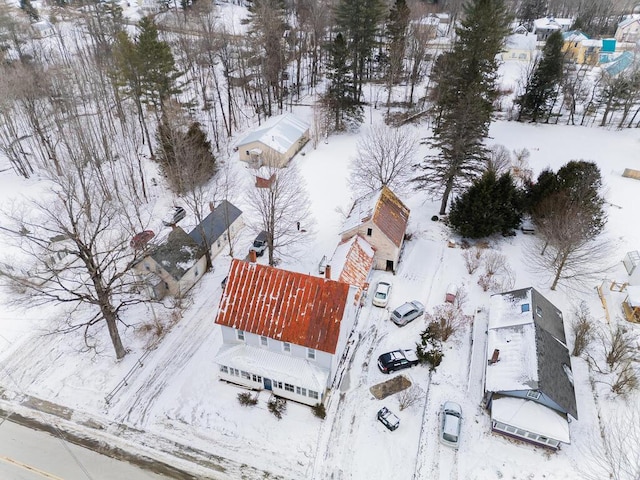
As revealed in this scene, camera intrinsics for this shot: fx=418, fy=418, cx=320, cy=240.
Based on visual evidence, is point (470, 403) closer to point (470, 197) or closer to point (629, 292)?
point (629, 292)

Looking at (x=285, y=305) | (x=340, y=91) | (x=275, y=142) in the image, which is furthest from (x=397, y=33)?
(x=285, y=305)

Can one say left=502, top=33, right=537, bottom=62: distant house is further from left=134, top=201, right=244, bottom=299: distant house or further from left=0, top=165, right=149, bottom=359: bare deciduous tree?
left=0, top=165, right=149, bottom=359: bare deciduous tree

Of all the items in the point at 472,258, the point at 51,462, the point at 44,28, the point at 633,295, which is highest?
the point at 44,28

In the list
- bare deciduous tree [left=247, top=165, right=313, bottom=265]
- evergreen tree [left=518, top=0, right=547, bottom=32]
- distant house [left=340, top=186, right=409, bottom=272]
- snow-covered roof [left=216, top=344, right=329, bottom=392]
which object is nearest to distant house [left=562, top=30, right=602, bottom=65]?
evergreen tree [left=518, top=0, right=547, bottom=32]

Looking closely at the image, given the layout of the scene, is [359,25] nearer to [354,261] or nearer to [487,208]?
[487,208]

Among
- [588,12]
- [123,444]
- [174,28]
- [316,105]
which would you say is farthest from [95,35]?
[588,12]

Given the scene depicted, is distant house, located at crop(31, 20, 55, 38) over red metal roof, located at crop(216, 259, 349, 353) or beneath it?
over
